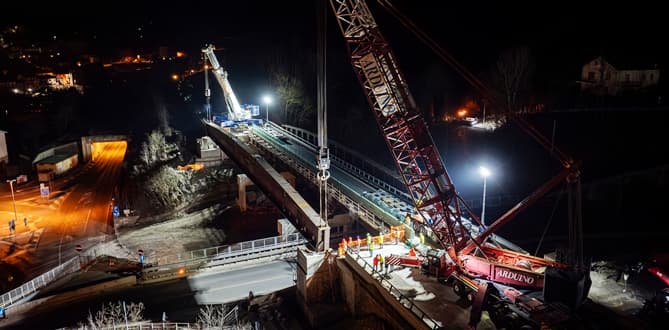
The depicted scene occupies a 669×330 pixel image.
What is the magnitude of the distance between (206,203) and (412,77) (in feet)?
144

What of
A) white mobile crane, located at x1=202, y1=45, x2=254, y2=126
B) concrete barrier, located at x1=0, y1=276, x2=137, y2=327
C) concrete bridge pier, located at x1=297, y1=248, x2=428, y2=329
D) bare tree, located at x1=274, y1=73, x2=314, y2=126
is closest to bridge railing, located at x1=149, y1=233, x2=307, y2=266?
concrete barrier, located at x1=0, y1=276, x2=137, y2=327

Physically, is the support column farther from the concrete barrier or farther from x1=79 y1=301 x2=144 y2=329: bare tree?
x1=79 y1=301 x2=144 y2=329: bare tree

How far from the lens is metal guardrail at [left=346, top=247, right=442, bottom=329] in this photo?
18391 mm

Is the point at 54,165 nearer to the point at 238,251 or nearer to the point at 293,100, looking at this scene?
the point at 293,100

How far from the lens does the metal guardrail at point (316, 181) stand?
1213 inches

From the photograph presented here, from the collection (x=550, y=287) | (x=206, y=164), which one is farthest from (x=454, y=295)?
(x=206, y=164)

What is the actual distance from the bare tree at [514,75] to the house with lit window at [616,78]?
8.72 meters

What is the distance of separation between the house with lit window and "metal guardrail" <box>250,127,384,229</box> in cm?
4402

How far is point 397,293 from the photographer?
20.6 m

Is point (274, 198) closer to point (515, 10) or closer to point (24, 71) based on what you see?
point (515, 10)

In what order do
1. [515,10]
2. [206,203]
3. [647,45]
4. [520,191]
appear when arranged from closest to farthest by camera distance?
[520,191] → [206,203] → [647,45] → [515,10]

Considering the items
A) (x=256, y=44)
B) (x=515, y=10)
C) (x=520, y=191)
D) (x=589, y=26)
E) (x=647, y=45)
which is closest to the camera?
(x=520, y=191)

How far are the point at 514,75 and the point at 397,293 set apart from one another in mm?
45882

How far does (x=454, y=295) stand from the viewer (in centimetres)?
2091
